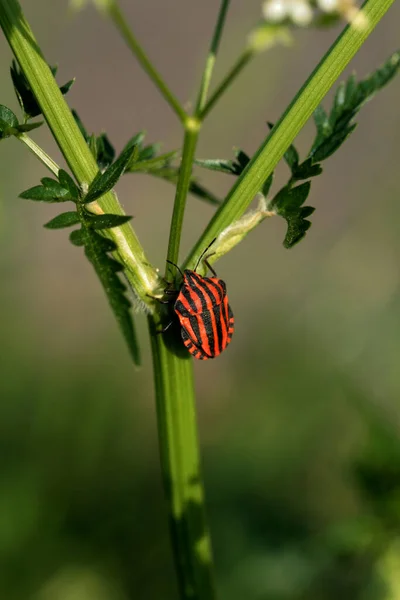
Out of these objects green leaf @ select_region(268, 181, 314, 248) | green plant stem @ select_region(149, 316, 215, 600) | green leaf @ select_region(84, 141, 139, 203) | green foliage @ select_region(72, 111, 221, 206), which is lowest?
green plant stem @ select_region(149, 316, 215, 600)

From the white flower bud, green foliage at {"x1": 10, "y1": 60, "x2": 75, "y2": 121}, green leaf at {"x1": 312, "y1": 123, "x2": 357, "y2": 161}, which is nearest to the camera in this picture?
the white flower bud

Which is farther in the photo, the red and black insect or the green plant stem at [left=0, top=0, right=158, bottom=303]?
the red and black insect

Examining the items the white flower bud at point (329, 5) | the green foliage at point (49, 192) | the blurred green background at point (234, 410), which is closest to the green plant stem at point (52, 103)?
the green foliage at point (49, 192)

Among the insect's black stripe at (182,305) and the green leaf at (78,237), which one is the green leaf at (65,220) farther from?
the insect's black stripe at (182,305)

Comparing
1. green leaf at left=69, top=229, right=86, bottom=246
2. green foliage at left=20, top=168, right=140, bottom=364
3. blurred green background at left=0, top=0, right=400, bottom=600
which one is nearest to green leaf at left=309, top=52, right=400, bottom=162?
green foliage at left=20, top=168, right=140, bottom=364

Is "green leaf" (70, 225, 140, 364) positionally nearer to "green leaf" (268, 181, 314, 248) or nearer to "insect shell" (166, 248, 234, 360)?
"insect shell" (166, 248, 234, 360)

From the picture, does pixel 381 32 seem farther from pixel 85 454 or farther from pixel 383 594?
pixel 383 594

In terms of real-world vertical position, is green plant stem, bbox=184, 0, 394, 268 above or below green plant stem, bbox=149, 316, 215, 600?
above
